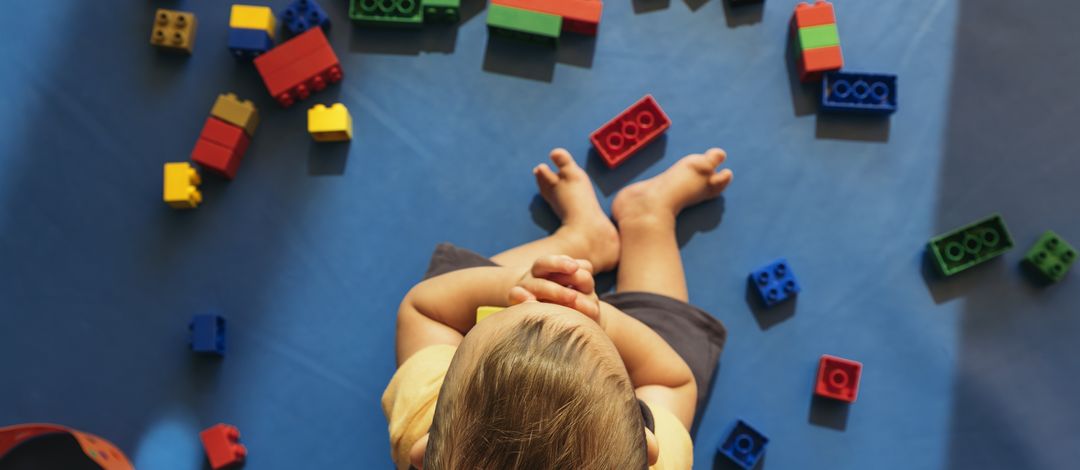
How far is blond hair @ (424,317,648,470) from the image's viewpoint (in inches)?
17.3

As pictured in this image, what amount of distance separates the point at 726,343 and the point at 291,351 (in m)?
0.52

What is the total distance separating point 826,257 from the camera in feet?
2.93

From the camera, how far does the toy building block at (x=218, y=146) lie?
90 centimetres

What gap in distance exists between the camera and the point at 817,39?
0.90 meters

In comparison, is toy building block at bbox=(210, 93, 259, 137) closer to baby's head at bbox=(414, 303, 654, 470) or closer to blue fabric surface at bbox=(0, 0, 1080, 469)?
blue fabric surface at bbox=(0, 0, 1080, 469)

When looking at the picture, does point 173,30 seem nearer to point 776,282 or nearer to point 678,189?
point 678,189

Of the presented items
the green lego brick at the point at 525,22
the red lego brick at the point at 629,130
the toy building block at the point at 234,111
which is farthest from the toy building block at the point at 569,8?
the toy building block at the point at 234,111

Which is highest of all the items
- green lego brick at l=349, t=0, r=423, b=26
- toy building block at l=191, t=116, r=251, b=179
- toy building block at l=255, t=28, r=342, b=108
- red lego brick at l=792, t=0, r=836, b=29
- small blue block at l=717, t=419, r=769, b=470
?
red lego brick at l=792, t=0, r=836, b=29

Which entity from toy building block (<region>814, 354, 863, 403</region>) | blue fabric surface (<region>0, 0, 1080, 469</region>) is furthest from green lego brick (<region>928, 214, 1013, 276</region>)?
toy building block (<region>814, 354, 863, 403</region>)

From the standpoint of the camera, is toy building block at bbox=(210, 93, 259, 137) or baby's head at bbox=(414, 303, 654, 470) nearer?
baby's head at bbox=(414, 303, 654, 470)

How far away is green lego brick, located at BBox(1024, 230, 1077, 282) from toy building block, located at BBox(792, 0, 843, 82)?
317 millimetres

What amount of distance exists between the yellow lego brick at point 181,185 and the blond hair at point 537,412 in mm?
595

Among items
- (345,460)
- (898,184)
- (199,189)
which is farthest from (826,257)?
(199,189)

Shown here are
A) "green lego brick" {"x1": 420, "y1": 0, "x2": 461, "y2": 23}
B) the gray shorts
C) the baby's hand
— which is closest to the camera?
the baby's hand
